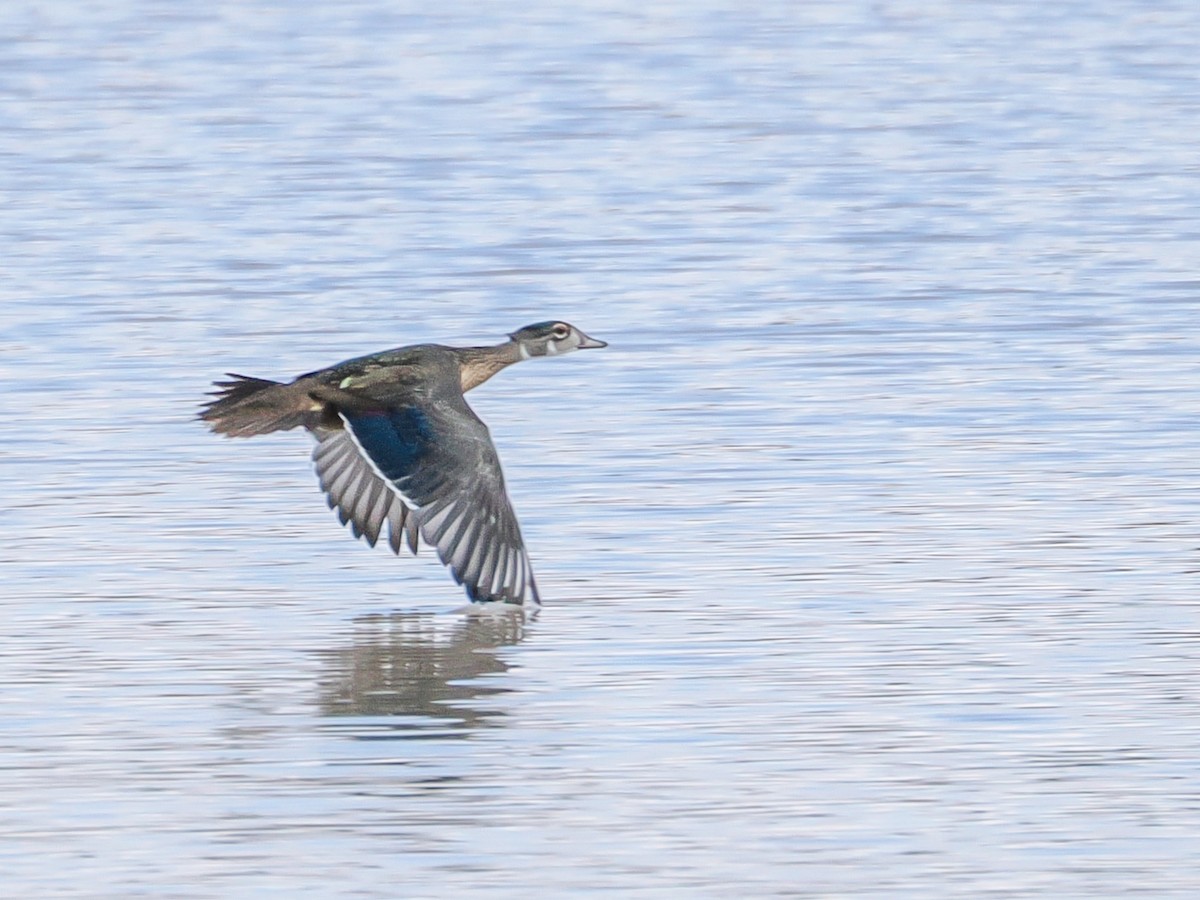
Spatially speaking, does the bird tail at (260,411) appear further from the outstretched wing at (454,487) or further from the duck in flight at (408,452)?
the outstretched wing at (454,487)

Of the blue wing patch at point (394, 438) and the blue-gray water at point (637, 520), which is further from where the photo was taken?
the blue wing patch at point (394, 438)

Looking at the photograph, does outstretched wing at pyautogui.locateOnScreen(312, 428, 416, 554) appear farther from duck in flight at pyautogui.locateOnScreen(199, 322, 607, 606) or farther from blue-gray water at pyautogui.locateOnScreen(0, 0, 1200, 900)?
blue-gray water at pyautogui.locateOnScreen(0, 0, 1200, 900)

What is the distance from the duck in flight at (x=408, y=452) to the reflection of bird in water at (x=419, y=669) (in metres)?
0.13

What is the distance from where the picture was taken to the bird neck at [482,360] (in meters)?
10.7

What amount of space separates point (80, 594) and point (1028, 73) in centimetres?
1678

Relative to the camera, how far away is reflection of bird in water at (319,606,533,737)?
793 centimetres

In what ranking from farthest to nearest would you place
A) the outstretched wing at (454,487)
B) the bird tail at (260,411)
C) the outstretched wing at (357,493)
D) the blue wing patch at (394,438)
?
the bird tail at (260,411)
the outstretched wing at (357,493)
the blue wing patch at (394,438)
the outstretched wing at (454,487)

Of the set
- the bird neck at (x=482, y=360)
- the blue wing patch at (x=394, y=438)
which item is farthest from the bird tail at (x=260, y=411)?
the bird neck at (x=482, y=360)

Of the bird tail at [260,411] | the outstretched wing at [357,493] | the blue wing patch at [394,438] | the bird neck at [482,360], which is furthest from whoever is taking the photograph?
the bird neck at [482,360]

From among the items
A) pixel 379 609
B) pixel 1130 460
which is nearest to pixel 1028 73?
pixel 1130 460

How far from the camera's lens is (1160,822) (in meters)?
6.92

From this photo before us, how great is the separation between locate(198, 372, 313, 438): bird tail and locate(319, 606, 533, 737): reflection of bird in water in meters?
1.15

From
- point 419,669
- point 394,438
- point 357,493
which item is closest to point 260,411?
point 357,493

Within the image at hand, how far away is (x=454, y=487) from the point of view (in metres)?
9.29
